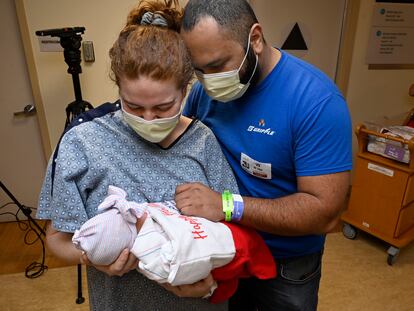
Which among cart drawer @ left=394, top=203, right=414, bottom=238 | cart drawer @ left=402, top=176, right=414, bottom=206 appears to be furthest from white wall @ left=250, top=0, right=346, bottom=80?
cart drawer @ left=394, top=203, right=414, bottom=238

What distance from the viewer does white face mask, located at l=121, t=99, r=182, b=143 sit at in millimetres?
858

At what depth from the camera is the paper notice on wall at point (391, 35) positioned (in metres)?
2.76

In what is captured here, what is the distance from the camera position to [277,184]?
107cm

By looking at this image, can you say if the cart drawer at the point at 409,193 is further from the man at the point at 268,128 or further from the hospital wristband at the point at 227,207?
the hospital wristband at the point at 227,207

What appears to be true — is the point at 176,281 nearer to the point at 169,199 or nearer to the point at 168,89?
the point at 169,199

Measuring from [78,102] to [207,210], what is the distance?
1382 millimetres

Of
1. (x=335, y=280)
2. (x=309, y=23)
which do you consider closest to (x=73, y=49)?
(x=309, y=23)

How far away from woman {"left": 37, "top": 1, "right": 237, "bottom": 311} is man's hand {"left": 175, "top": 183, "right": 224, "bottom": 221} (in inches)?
2.0

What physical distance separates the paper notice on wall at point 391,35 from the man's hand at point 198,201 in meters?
2.54

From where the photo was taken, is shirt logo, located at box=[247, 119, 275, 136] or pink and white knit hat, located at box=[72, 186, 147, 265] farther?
shirt logo, located at box=[247, 119, 275, 136]

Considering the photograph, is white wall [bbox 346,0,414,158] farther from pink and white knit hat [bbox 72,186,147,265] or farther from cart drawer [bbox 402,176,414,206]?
pink and white knit hat [bbox 72,186,147,265]

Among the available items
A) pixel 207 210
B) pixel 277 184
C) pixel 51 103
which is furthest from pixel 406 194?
pixel 51 103

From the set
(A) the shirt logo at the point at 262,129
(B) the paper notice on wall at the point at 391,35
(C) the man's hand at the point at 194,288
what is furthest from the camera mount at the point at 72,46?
(B) the paper notice on wall at the point at 391,35

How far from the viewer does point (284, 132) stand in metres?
0.98
